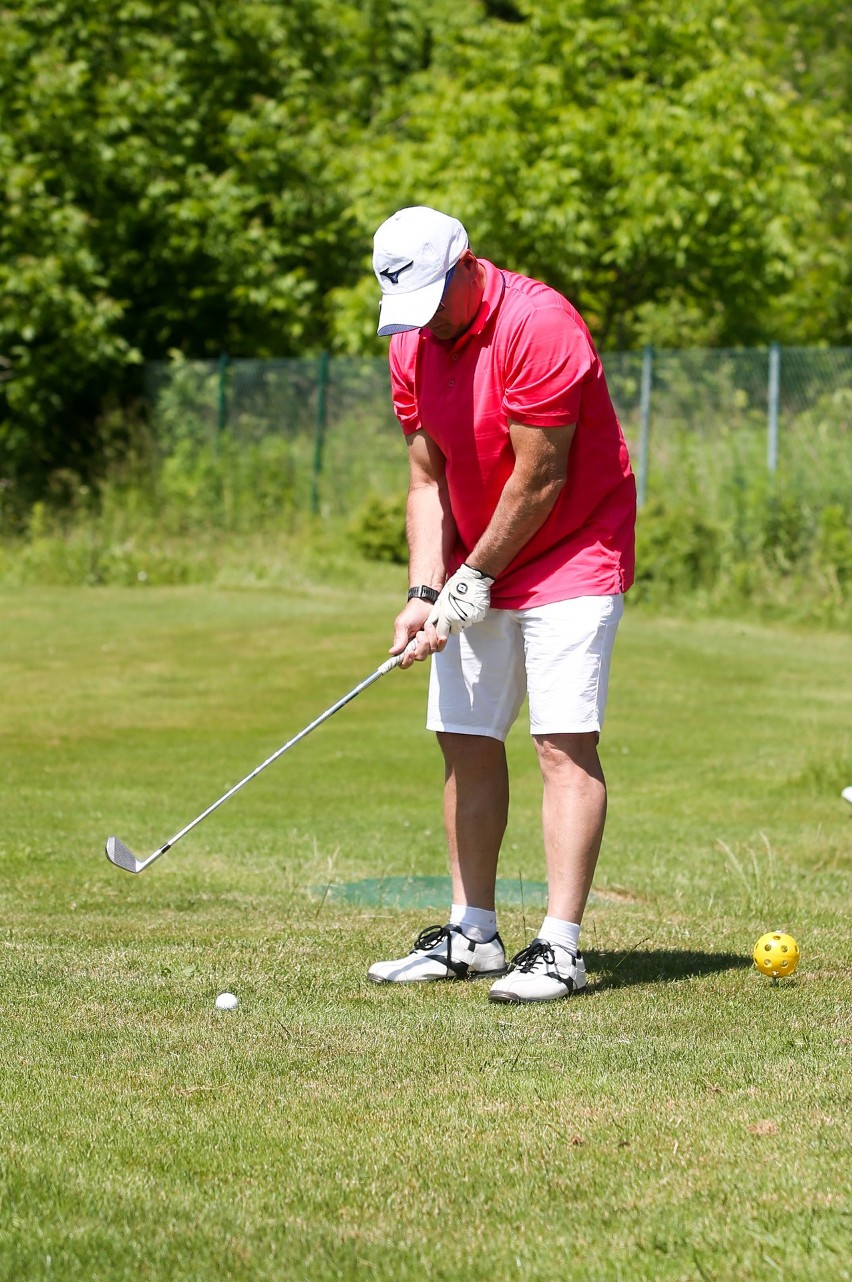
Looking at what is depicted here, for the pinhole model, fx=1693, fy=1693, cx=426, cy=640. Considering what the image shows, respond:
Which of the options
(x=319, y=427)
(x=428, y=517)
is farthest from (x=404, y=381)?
(x=319, y=427)

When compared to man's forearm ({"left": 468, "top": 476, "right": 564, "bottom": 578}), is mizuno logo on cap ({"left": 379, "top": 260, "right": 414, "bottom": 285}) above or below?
above

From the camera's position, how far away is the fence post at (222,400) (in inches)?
785

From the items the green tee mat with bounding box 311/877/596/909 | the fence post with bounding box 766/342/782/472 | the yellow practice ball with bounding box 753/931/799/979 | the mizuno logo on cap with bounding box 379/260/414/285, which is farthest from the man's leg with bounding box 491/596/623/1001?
the fence post with bounding box 766/342/782/472

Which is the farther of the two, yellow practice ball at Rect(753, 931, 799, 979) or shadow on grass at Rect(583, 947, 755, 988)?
shadow on grass at Rect(583, 947, 755, 988)

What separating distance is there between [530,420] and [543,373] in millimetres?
125

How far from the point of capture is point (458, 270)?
4.43m

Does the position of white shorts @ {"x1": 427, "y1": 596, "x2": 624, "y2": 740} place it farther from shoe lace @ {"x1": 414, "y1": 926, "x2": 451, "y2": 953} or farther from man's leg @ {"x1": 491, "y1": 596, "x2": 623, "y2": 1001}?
shoe lace @ {"x1": 414, "y1": 926, "x2": 451, "y2": 953}

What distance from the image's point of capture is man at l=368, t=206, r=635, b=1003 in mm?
4410

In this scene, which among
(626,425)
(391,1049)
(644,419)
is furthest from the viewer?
(626,425)

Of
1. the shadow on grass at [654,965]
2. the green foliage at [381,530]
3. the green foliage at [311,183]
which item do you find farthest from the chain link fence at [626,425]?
the shadow on grass at [654,965]

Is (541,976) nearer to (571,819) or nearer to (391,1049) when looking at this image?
(571,819)

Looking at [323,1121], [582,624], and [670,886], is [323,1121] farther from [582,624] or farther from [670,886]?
[670,886]

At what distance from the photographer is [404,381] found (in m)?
4.80

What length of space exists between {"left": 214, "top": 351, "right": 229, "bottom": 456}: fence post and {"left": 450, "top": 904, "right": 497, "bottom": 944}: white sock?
15527 millimetres
